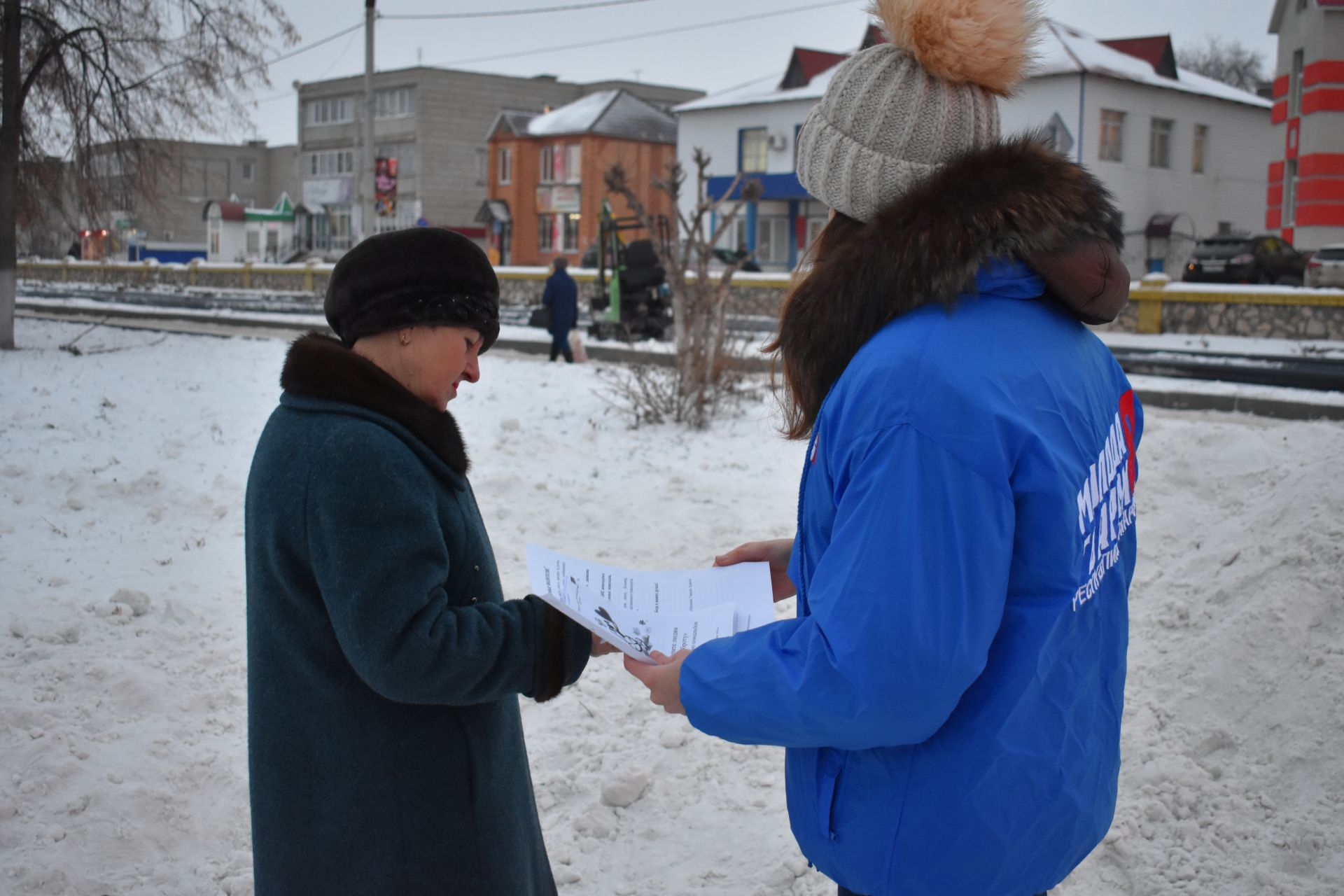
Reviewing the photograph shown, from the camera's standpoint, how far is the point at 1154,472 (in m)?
7.22

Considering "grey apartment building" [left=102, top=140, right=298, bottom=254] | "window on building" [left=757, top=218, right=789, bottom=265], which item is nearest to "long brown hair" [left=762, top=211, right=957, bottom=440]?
"window on building" [left=757, top=218, right=789, bottom=265]

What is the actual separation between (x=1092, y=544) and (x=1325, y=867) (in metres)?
2.43

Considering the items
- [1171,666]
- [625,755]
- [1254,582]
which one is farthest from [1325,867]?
[625,755]

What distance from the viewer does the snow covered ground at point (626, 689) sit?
3.47 meters

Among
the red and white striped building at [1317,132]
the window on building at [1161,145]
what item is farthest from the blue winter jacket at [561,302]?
the window on building at [1161,145]

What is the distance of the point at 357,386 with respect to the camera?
1893mm

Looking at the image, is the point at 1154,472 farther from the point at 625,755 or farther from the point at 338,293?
the point at 338,293

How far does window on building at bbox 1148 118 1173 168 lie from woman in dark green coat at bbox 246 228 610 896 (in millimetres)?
40505

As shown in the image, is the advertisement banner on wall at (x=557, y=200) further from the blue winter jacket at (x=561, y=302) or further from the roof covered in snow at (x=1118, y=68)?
the blue winter jacket at (x=561, y=302)

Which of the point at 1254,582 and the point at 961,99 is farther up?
the point at 961,99

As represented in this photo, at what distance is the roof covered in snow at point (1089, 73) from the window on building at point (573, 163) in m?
7.69

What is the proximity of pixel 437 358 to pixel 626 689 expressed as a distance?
3051 mm

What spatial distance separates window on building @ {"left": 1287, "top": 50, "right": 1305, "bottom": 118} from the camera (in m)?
33.2

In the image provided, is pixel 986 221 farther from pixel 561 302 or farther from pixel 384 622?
pixel 561 302
